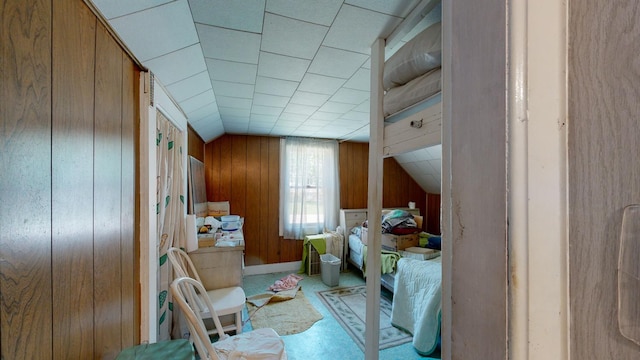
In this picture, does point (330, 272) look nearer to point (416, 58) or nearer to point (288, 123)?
point (288, 123)

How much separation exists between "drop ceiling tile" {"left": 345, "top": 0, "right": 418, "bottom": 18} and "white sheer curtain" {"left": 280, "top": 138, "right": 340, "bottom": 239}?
2907mm

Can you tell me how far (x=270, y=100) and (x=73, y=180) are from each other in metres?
1.72

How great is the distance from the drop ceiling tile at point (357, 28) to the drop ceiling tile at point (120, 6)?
0.76 meters

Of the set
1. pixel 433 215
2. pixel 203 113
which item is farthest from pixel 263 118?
pixel 433 215

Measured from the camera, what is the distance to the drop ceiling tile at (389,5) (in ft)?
3.54

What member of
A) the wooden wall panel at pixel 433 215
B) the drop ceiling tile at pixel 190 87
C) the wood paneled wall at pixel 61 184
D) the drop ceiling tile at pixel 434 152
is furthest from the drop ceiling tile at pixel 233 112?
the wooden wall panel at pixel 433 215

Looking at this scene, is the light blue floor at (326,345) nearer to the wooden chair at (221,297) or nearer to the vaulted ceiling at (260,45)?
the wooden chair at (221,297)

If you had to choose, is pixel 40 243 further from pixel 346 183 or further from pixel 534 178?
pixel 346 183

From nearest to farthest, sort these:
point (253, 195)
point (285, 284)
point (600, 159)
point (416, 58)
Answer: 1. point (600, 159)
2. point (416, 58)
3. point (285, 284)
4. point (253, 195)

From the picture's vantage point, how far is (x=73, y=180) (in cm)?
77

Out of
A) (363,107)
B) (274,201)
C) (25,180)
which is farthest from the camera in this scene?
(274,201)

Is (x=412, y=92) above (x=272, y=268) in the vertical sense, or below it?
above

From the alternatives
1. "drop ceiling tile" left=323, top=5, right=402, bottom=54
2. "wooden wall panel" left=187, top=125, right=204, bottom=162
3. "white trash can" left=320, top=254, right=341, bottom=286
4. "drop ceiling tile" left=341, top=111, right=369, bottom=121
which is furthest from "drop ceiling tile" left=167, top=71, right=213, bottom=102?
"white trash can" left=320, top=254, right=341, bottom=286

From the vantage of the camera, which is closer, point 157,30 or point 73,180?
point 73,180
